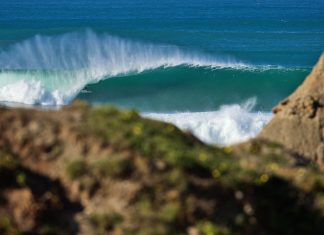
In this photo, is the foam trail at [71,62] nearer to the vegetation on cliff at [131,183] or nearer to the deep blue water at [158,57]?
the deep blue water at [158,57]

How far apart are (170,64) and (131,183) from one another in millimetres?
33479

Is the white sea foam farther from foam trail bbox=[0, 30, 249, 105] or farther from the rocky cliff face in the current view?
the rocky cliff face

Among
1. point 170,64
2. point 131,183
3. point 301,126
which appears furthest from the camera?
point 170,64

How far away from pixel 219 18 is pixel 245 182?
64.1 m

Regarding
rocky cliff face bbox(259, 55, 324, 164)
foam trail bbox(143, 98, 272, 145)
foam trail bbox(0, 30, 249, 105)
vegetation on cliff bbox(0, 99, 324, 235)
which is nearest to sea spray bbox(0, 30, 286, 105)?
foam trail bbox(0, 30, 249, 105)

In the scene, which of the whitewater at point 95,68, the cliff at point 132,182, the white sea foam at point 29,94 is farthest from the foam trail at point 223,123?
the cliff at point 132,182

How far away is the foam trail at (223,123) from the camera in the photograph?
26.9 metres

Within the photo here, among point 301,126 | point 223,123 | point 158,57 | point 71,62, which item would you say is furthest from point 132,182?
point 158,57

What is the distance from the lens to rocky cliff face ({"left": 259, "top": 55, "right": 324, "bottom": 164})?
1453 centimetres

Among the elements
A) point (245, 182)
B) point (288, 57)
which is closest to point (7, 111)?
point (245, 182)

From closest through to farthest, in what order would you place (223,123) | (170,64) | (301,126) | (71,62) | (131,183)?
(131,183) < (301,126) < (223,123) < (170,64) < (71,62)

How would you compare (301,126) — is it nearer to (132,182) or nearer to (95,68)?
(132,182)

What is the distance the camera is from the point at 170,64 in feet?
143

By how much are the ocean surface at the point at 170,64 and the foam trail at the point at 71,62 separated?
65mm
